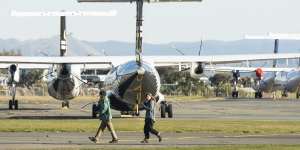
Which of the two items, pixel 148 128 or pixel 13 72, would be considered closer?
pixel 148 128

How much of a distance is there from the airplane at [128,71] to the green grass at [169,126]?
1313 millimetres

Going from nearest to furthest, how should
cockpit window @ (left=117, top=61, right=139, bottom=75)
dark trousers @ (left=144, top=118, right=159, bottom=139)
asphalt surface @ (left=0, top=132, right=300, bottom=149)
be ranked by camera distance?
asphalt surface @ (left=0, top=132, right=300, bottom=149) → dark trousers @ (left=144, top=118, right=159, bottom=139) → cockpit window @ (left=117, top=61, right=139, bottom=75)

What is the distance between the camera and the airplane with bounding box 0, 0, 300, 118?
137 ft

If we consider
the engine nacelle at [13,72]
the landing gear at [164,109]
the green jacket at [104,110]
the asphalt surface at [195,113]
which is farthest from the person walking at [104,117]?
the engine nacelle at [13,72]

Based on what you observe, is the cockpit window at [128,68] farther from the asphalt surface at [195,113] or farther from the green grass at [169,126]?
the asphalt surface at [195,113]

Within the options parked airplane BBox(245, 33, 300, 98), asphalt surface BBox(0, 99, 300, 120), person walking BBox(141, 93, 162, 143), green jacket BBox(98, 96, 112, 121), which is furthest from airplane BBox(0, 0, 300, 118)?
parked airplane BBox(245, 33, 300, 98)

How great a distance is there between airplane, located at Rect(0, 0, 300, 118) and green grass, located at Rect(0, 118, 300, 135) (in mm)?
1313

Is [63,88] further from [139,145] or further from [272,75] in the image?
[272,75]

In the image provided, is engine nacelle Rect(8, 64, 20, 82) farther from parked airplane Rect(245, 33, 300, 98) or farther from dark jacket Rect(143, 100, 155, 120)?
parked airplane Rect(245, 33, 300, 98)

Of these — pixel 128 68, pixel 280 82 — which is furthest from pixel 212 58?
pixel 280 82

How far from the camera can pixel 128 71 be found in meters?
42.0

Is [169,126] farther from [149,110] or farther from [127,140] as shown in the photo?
[149,110]

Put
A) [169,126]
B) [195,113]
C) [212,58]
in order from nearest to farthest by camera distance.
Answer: [169,126], [212,58], [195,113]

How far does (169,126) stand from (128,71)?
3951 millimetres
